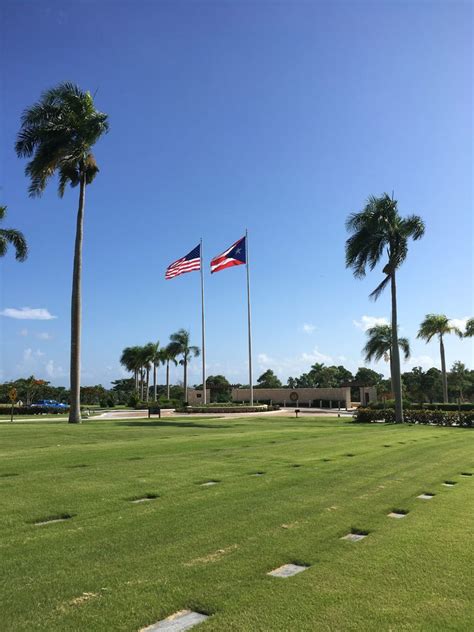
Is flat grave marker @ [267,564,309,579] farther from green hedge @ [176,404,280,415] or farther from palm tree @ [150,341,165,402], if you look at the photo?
palm tree @ [150,341,165,402]

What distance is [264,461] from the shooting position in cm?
1133

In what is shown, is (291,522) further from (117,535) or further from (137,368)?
(137,368)

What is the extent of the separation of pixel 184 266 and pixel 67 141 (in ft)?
52.9

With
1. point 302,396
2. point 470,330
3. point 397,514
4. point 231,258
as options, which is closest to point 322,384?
point 302,396

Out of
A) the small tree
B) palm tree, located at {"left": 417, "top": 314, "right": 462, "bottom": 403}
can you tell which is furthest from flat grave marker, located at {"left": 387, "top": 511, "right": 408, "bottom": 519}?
the small tree

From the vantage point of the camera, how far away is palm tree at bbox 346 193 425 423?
31.7 m

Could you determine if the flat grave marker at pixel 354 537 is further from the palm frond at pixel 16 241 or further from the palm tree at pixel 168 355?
the palm tree at pixel 168 355

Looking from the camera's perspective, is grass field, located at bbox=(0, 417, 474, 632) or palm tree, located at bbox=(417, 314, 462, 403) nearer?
grass field, located at bbox=(0, 417, 474, 632)

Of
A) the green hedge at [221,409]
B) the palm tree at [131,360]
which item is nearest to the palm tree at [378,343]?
the green hedge at [221,409]

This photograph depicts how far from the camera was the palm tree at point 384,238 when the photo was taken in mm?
31703

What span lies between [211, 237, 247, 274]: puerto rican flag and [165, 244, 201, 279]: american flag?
144 cm

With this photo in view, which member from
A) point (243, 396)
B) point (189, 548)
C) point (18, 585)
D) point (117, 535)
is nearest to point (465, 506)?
point (189, 548)

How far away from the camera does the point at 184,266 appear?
134ft

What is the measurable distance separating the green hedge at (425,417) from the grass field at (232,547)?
68.7 feet
